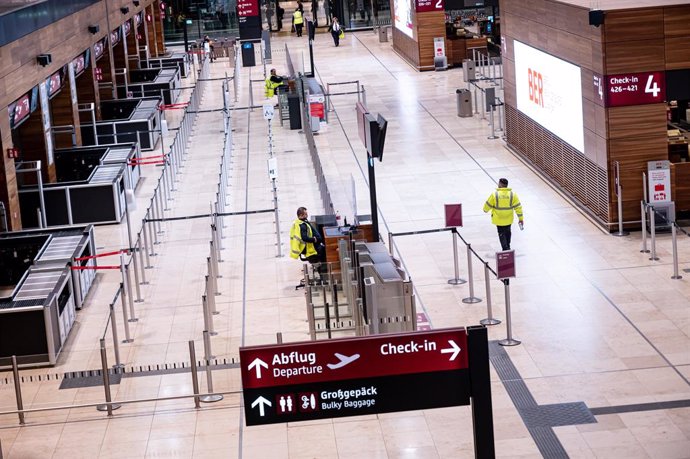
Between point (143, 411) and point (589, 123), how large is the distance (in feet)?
34.1

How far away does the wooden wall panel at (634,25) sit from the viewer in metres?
19.4

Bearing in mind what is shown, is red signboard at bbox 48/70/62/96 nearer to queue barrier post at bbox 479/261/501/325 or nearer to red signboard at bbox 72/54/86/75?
red signboard at bbox 72/54/86/75

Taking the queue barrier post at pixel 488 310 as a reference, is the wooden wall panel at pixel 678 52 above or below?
above

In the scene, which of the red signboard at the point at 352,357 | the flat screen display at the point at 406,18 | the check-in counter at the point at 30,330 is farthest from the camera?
the flat screen display at the point at 406,18

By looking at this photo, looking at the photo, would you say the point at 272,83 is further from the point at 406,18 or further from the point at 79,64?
the point at 406,18

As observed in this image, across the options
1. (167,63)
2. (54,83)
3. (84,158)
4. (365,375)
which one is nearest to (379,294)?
(365,375)

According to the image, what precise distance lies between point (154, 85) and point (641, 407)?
3038 cm

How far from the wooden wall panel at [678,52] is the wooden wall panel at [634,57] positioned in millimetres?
112

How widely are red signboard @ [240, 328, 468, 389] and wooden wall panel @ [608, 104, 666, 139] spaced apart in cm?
1128

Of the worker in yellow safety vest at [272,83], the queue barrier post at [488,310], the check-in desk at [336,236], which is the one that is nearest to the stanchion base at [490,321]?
the queue barrier post at [488,310]

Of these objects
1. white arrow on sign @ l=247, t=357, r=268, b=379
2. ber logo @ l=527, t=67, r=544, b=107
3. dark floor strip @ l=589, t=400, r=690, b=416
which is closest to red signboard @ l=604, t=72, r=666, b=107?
ber logo @ l=527, t=67, r=544, b=107

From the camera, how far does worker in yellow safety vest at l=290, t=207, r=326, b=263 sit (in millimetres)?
18219

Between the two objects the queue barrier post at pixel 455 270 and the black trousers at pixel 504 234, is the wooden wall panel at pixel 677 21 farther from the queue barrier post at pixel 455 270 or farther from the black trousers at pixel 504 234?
the queue barrier post at pixel 455 270

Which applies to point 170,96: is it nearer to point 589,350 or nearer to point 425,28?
point 425,28
